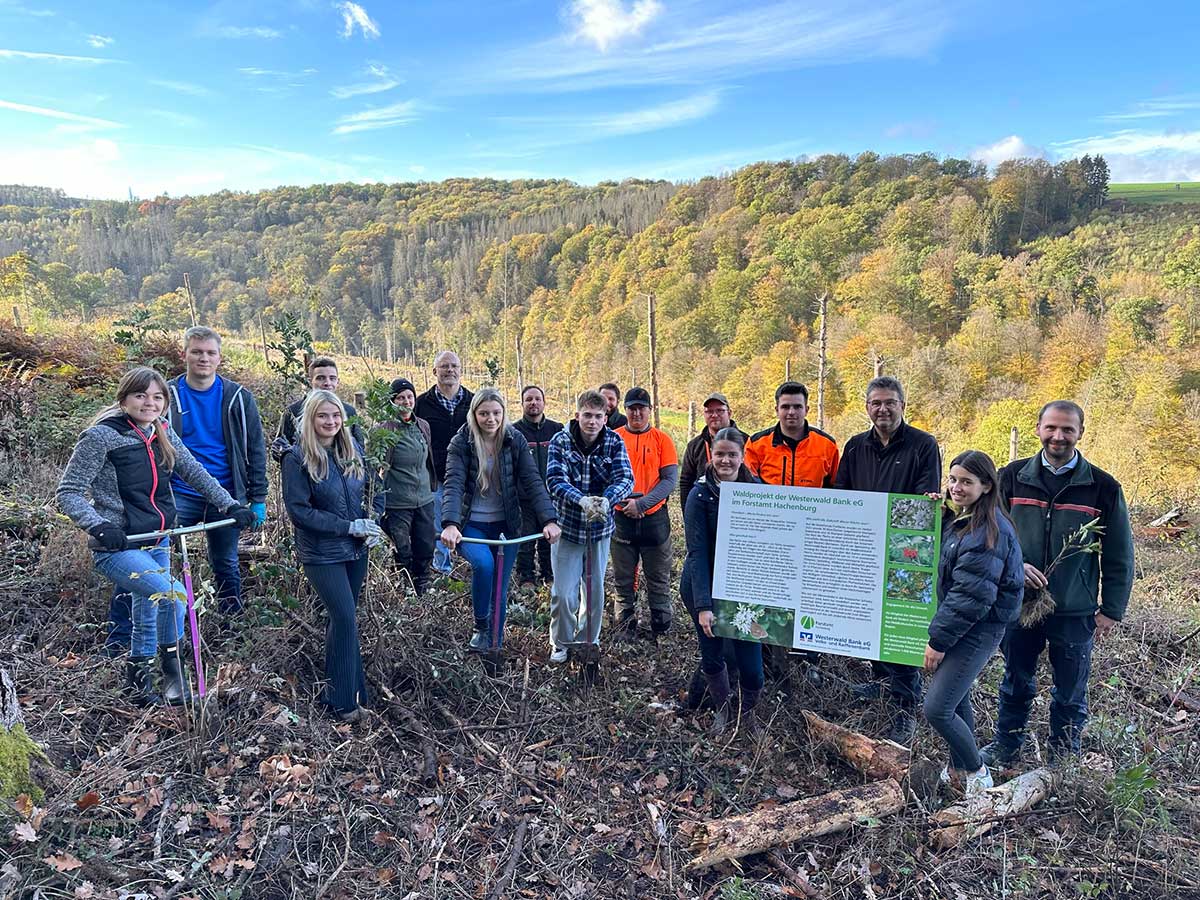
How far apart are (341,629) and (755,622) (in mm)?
2553

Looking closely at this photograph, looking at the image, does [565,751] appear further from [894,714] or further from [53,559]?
[53,559]

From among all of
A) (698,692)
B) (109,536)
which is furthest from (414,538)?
(698,692)

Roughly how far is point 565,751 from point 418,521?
8.02ft

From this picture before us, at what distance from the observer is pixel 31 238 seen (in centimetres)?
6412

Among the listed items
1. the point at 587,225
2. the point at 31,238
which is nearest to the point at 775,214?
the point at 587,225

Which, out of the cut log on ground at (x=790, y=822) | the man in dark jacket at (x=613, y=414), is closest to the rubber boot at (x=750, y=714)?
the cut log on ground at (x=790, y=822)

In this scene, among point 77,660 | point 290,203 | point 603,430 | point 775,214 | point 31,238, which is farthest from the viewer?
point 290,203

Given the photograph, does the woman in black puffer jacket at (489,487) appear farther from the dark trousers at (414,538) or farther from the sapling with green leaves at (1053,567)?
the sapling with green leaves at (1053,567)

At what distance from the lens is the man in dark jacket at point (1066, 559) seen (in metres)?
3.56

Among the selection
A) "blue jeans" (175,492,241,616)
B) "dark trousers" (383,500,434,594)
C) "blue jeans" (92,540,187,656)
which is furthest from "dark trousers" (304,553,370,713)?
"dark trousers" (383,500,434,594)

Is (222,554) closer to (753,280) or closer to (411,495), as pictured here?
(411,495)

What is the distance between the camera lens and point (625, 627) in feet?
18.5

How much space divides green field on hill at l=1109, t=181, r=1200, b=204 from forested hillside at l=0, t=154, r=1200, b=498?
294 centimetres

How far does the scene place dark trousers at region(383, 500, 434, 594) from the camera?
5.57 meters
